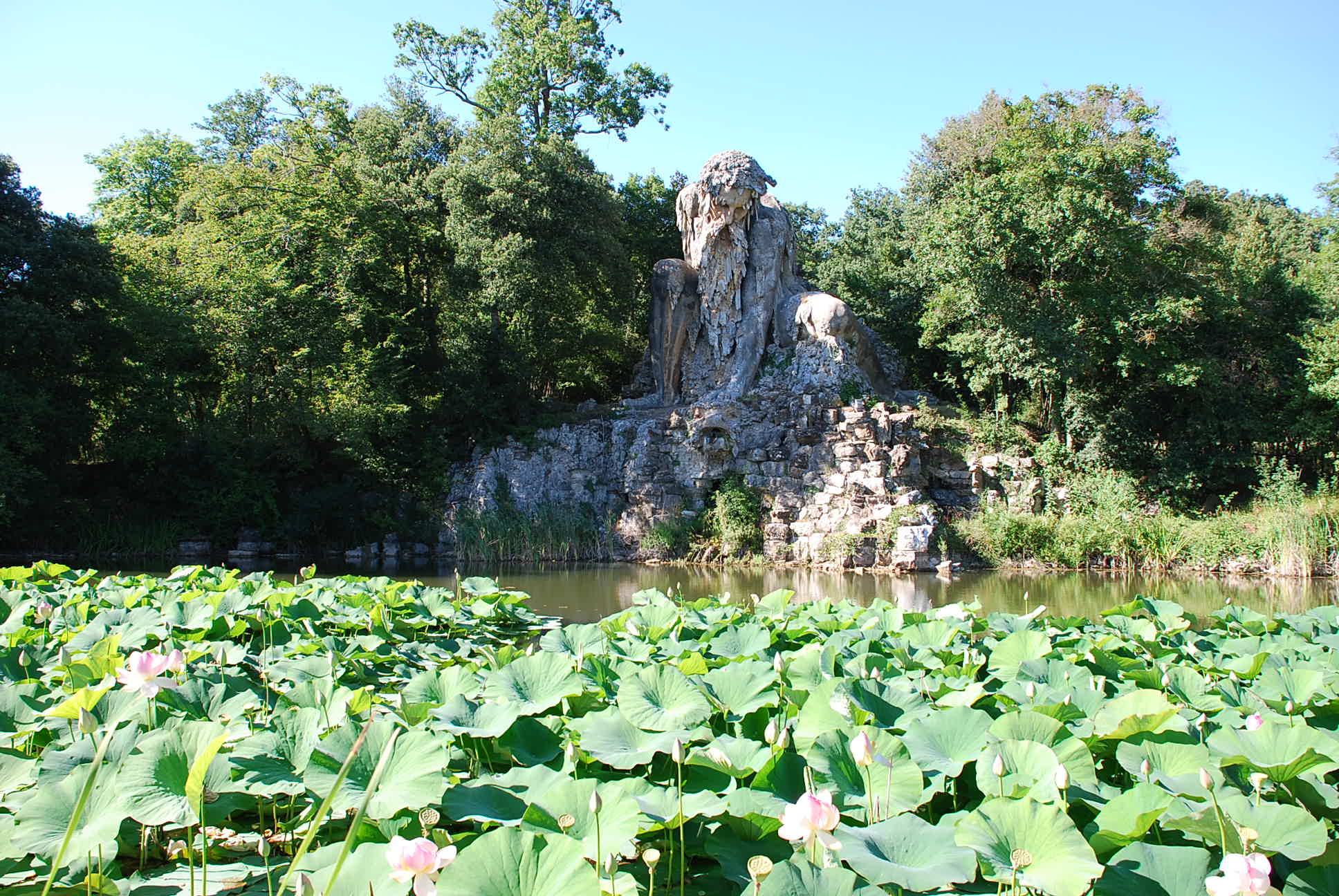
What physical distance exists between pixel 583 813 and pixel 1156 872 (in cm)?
101

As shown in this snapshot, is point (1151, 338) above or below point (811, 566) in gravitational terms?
above

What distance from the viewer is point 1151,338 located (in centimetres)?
1909

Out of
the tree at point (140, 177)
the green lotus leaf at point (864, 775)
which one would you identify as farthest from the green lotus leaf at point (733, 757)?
the tree at point (140, 177)

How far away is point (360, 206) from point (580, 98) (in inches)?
283

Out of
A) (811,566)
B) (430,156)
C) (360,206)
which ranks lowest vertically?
(811,566)

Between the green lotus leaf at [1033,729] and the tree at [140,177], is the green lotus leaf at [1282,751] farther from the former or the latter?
the tree at [140,177]

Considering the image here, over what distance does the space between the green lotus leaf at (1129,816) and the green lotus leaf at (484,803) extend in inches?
44.7

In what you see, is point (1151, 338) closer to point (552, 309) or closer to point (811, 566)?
point (811, 566)

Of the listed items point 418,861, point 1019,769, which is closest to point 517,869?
point 418,861

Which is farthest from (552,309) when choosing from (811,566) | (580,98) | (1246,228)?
(1246,228)

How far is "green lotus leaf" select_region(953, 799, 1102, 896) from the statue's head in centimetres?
1951

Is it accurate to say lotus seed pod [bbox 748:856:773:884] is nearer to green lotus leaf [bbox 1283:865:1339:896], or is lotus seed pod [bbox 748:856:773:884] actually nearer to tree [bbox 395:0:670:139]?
green lotus leaf [bbox 1283:865:1339:896]

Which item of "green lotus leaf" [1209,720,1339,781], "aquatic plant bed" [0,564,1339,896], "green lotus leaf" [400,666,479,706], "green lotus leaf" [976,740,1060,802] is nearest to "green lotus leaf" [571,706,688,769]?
"aquatic plant bed" [0,564,1339,896]

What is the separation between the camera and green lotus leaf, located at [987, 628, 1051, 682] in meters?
3.12
